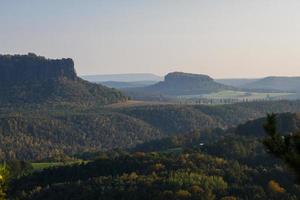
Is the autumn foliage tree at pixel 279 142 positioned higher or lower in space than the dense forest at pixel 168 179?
higher

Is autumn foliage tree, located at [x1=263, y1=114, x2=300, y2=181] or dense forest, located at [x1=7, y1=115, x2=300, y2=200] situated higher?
autumn foliage tree, located at [x1=263, y1=114, x2=300, y2=181]

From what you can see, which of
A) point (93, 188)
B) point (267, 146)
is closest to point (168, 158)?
point (93, 188)

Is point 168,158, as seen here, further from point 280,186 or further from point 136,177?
point 280,186

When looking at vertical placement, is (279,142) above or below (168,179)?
above

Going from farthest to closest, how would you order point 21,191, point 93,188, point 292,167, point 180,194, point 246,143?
1. point 246,143
2. point 21,191
3. point 93,188
4. point 180,194
5. point 292,167

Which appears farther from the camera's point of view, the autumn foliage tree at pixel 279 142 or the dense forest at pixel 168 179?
the dense forest at pixel 168 179

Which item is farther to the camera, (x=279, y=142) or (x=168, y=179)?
(x=168, y=179)

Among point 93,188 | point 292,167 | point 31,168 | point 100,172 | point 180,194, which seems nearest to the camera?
point 292,167

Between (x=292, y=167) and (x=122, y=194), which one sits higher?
(x=292, y=167)

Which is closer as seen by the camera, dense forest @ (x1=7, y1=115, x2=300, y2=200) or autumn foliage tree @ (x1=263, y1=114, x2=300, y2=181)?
autumn foliage tree @ (x1=263, y1=114, x2=300, y2=181)

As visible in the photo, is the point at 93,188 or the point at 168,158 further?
the point at 168,158
